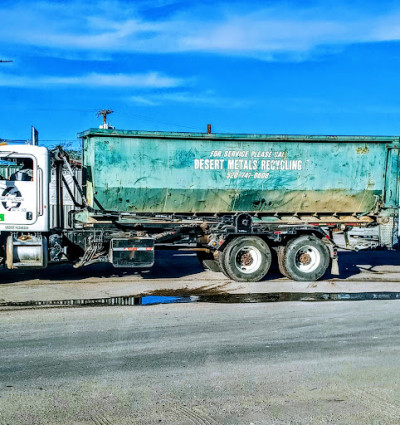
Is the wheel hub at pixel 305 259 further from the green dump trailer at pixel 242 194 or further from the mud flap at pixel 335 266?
the mud flap at pixel 335 266

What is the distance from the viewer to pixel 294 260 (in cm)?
1302

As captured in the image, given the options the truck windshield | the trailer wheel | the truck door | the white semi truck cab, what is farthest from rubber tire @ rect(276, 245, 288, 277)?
the truck windshield

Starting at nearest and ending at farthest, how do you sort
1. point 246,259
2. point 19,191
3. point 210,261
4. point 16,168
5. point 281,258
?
A: point 19,191 < point 16,168 < point 246,259 < point 281,258 < point 210,261

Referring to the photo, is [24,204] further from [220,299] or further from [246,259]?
[246,259]

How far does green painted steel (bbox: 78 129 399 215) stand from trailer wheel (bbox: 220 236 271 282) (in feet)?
3.01

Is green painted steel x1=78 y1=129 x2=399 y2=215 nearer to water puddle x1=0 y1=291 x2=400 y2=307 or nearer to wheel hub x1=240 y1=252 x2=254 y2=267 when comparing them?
wheel hub x1=240 y1=252 x2=254 y2=267

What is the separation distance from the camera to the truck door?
1162 cm

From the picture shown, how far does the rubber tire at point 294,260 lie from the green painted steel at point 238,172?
88 cm

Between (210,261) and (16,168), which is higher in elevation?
(16,168)

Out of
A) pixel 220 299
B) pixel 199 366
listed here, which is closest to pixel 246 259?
pixel 220 299

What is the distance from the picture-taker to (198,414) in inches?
191

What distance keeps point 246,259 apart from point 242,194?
157 cm

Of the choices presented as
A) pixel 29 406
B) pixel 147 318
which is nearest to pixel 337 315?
pixel 147 318

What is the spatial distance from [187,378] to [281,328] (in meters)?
2.68
